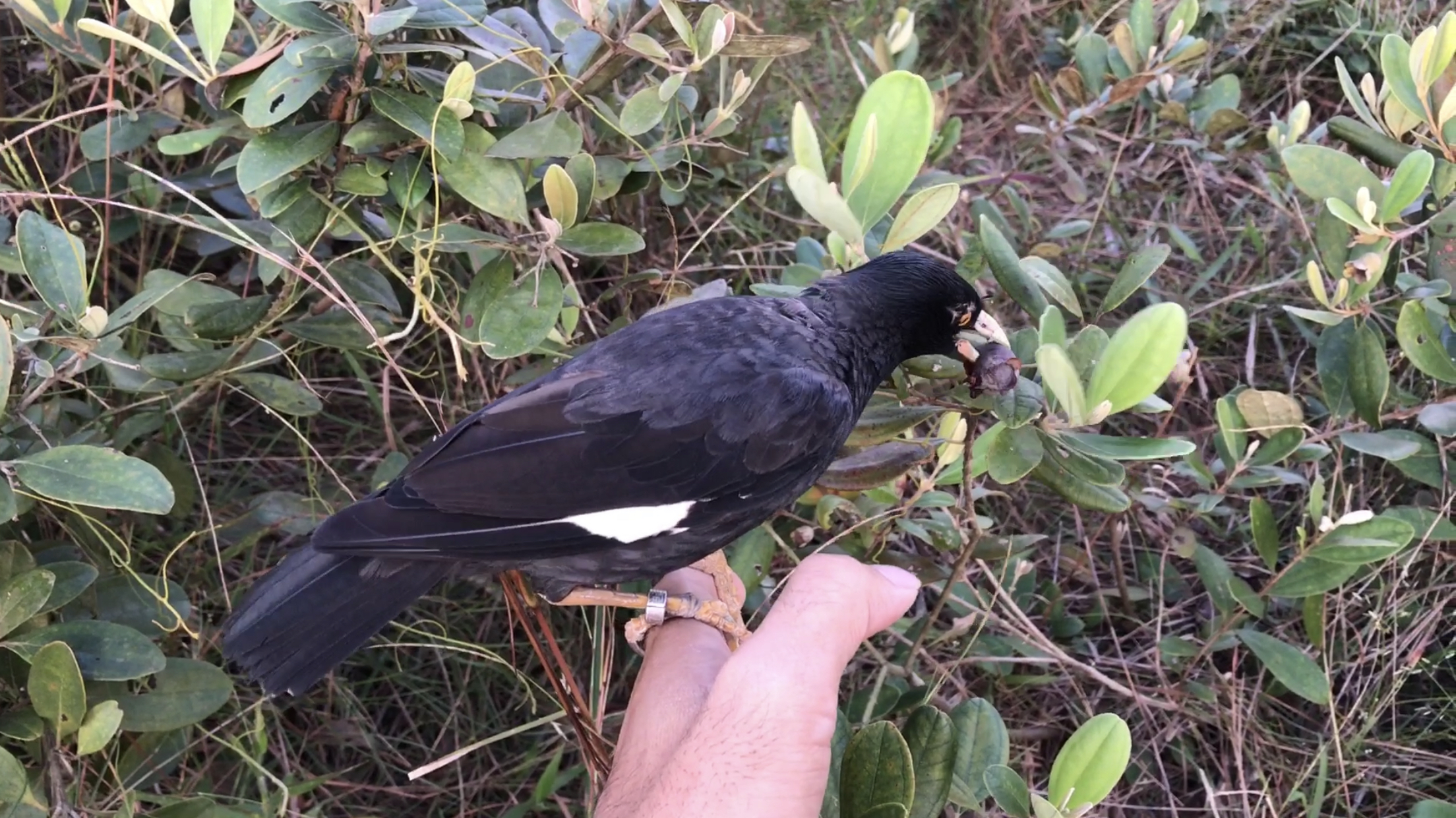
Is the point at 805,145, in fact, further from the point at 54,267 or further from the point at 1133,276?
the point at 54,267

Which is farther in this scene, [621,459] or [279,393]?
[279,393]

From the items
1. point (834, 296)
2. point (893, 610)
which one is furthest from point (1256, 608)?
point (834, 296)

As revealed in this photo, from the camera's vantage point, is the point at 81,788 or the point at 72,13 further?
the point at 72,13

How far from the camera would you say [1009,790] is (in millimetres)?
1728

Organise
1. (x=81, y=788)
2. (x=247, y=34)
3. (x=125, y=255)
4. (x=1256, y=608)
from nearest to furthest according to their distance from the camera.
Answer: (x=81, y=788) < (x=1256, y=608) < (x=247, y=34) < (x=125, y=255)

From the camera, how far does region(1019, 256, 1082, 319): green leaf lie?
1.95 meters

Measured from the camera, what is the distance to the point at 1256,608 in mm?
→ 2236

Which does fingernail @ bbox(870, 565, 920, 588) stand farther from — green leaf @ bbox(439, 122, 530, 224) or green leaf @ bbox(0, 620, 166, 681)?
green leaf @ bbox(0, 620, 166, 681)

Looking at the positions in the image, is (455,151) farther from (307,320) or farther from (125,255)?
(125,255)

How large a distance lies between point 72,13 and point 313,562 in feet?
4.15

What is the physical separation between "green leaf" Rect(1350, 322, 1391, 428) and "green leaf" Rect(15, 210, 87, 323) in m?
2.34

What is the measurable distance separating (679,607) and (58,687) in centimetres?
114

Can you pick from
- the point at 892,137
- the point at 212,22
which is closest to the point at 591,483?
the point at 892,137

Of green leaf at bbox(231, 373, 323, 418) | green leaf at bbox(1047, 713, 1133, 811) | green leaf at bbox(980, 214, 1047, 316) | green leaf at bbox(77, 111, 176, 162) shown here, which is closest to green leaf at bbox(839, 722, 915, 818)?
green leaf at bbox(1047, 713, 1133, 811)
